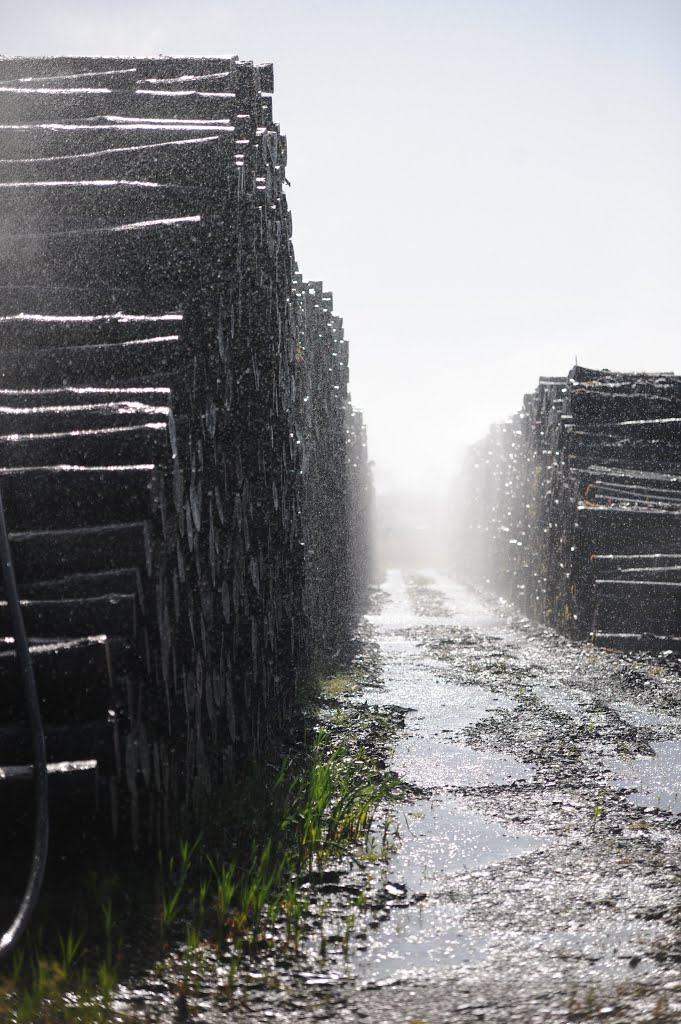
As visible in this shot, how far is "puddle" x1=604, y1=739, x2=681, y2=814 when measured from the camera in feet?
A: 15.6

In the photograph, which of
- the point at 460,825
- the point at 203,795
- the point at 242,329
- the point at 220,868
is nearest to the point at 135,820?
the point at 220,868

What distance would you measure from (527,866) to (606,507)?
794 cm

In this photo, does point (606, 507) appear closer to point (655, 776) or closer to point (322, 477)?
point (322, 477)

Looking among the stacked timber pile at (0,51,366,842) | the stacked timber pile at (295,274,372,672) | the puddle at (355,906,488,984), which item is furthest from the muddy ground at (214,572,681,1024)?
the stacked timber pile at (295,274,372,672)

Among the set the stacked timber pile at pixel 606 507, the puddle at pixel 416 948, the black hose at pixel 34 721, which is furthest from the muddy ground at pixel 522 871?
the stacked timber pile at pixel 606 507

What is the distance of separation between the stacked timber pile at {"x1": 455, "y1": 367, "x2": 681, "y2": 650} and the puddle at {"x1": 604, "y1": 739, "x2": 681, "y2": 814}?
177 inches

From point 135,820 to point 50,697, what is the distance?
57 centimetres

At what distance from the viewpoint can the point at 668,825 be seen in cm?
440

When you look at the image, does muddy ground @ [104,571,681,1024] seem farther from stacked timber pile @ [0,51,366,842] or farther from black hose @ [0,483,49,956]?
stacked timber pile @ [0,51,366,842]

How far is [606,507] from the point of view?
36.8ft

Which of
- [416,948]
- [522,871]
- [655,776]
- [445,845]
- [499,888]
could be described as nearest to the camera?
[416,948]

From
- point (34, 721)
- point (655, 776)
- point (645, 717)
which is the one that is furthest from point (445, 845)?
point (645, 717)

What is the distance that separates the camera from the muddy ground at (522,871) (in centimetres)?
271

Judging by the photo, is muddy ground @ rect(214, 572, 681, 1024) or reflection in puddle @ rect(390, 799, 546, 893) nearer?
muddy ground @ rect(214, 572, 681, 1024)
